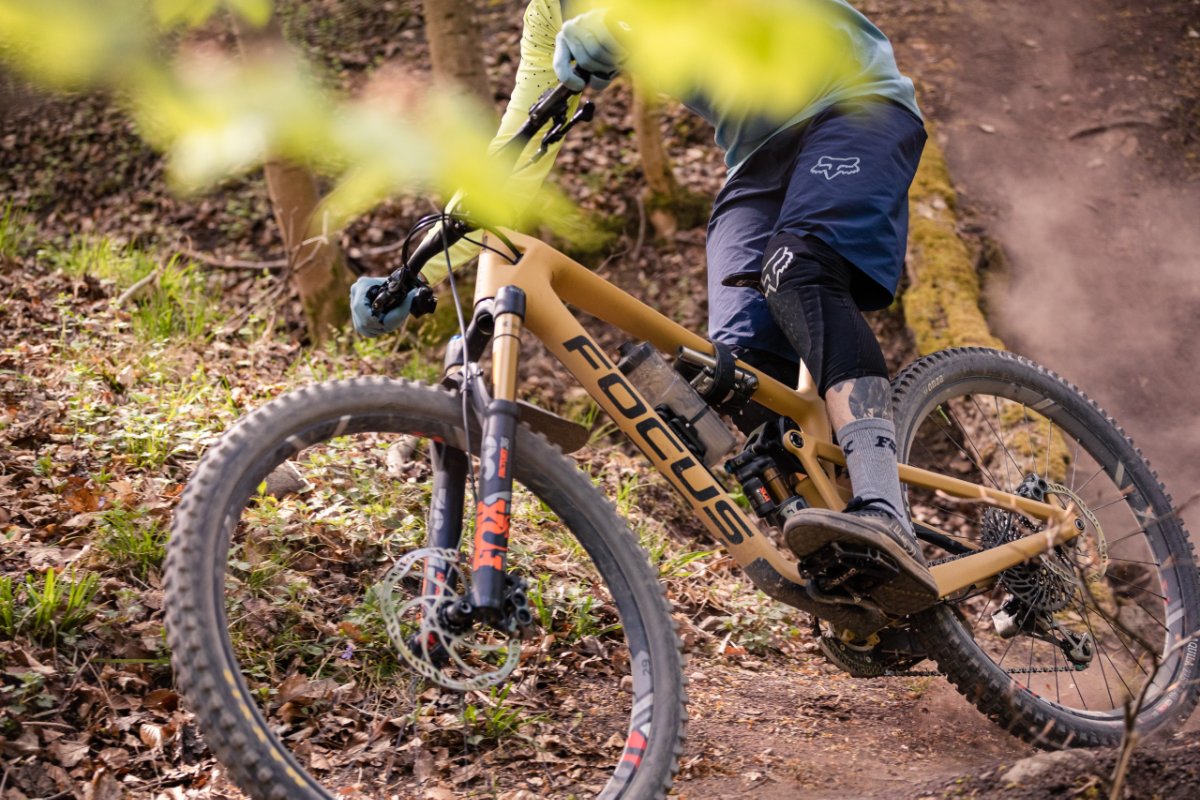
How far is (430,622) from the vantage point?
2.22 meters

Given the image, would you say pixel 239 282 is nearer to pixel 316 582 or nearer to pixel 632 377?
pixel 316 582

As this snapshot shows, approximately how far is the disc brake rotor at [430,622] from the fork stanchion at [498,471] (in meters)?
0.08

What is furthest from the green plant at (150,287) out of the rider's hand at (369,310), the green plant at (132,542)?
the rider's hand at (369,310)

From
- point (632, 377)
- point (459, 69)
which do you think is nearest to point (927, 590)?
point (632, 377)

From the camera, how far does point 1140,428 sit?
522 centimetres

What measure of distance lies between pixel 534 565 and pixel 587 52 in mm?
1953

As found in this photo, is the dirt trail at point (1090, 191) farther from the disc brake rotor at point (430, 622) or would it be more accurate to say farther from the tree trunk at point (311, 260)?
the disc brake rotor at point (430, 622)

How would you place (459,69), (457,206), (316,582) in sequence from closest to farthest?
(457,206) < (316,582) < (459,69)

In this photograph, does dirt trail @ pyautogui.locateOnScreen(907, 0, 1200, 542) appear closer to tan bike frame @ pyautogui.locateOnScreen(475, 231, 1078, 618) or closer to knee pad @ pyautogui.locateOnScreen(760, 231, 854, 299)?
tan bike frame @ pyautogui.locateOnScreen(475, 231, 1078, 618)

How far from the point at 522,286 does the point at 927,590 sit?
1.32 m

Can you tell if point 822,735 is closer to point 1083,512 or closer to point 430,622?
point 1083,512

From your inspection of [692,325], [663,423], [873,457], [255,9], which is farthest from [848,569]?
[692,325]

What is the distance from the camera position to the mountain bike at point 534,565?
216cm

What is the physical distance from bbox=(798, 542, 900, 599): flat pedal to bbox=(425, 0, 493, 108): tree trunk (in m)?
3.81
